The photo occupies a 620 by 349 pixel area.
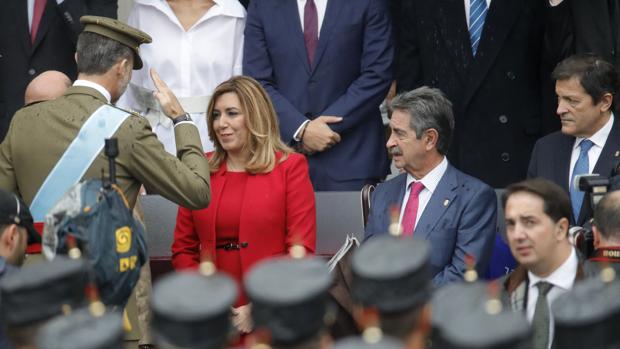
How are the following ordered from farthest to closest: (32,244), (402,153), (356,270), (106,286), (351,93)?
(351,93)
(402,153)
(32,244)
(106,286)
(356,270)

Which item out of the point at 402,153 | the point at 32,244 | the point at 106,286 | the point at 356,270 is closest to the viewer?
the point at 356,270

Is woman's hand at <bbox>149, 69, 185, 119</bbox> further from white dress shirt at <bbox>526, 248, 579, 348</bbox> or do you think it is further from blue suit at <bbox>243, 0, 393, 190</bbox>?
white dress shirt at <bbox>526, 248, 579, 348</bbox>

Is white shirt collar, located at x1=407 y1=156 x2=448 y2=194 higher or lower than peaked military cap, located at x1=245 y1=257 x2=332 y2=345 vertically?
lower

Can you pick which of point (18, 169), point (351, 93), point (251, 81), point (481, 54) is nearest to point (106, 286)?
point (18, 169)

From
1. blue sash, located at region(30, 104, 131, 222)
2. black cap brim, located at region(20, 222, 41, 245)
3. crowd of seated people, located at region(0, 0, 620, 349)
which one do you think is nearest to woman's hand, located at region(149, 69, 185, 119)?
crowd of seated people, located at region(0, 0, 620, 349)

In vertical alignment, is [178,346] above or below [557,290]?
above

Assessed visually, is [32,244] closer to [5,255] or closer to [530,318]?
[5,255]

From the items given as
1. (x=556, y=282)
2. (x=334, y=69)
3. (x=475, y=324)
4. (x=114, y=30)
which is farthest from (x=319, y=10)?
(x=475, y=324)

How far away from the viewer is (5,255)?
5.32 m

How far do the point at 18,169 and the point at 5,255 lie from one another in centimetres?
71

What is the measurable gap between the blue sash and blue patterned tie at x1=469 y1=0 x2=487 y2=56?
2.77 metres

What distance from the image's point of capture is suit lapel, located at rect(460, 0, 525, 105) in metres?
7.89

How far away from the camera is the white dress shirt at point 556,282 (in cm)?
547

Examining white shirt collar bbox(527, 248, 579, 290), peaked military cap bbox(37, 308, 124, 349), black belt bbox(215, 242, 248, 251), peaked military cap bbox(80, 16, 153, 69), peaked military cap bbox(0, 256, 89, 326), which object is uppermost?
peaked military cap bbox(80, 16, 153, 69)
